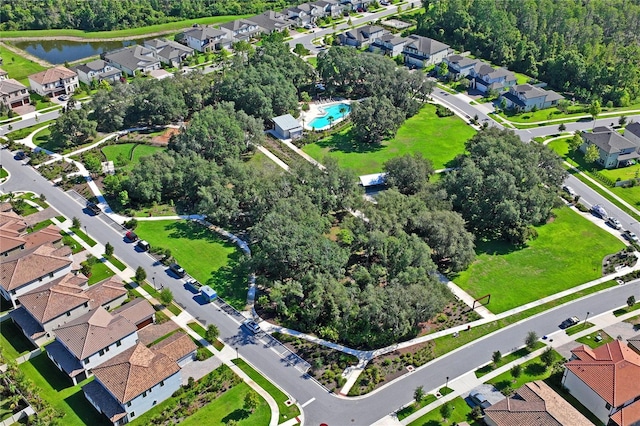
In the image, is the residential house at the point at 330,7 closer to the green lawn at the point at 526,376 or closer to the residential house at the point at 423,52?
the residential house at the point at 423,52

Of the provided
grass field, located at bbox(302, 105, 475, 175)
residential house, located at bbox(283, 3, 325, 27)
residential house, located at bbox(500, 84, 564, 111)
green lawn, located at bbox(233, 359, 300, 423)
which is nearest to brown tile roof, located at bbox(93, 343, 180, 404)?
green lawn, located at bbox(233, 359, 300, 423)

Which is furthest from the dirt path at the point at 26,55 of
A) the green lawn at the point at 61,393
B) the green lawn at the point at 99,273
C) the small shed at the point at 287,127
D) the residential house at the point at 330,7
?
the green lawn at the point at 61,393

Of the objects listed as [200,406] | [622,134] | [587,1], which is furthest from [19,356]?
[587,1]

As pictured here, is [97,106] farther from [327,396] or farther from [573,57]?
[573,57]

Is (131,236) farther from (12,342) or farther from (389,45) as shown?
(389,45)

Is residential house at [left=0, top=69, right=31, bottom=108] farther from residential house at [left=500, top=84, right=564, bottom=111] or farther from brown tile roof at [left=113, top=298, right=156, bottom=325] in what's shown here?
residential house at [left=500, top=84, right=564, bottom=111]

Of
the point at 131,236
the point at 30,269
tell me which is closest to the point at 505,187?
the point at 131,236
